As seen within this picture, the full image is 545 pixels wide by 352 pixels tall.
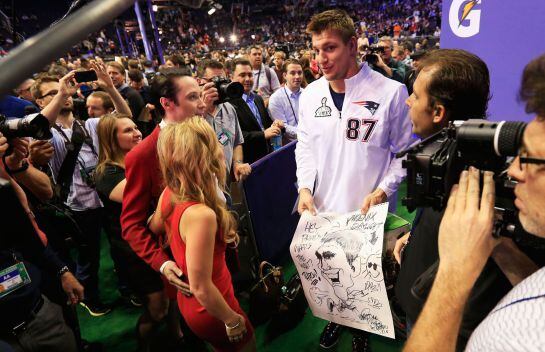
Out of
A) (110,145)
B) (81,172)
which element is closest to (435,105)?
(110,145)

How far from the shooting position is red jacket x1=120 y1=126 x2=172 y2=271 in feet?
6.89

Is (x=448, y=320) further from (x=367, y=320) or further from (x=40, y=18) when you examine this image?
(x=40, y=18)

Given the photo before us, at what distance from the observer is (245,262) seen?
10.9ft

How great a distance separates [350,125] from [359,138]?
0.37 feet

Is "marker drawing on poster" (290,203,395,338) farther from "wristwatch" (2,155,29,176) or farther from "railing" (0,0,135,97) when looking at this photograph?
"wristwatch" (2,155,29,176)

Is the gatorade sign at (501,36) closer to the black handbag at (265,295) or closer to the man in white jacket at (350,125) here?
the man in white jacket at (350,125)

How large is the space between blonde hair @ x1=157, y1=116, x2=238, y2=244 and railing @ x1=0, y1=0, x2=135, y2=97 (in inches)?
49.3

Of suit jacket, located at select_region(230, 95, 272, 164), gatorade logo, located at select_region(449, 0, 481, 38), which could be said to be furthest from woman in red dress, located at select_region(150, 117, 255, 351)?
gatorade logo, located at select_region(449, 0, 481, 38)

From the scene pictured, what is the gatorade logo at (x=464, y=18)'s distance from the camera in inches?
119

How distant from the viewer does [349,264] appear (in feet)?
6.35

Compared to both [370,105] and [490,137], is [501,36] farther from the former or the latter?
[490,137]

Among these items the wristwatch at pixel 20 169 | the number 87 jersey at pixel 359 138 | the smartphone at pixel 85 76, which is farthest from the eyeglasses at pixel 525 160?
the smartphone at pixel 85 76

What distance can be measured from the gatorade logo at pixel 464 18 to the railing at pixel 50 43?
11.4 ft

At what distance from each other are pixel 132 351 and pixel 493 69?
13.2ft
